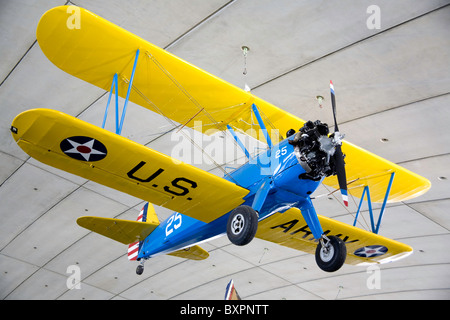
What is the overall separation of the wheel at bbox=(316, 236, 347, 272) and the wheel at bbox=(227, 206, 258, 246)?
1.15m

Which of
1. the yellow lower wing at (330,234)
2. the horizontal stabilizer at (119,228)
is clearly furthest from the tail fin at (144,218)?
Answer: the yellow lower wing at (330,234)

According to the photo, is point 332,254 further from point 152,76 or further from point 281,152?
point 152,76

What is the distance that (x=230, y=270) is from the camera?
15250 millimetres

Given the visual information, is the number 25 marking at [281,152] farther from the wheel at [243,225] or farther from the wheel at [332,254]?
the wheel at [332,254]

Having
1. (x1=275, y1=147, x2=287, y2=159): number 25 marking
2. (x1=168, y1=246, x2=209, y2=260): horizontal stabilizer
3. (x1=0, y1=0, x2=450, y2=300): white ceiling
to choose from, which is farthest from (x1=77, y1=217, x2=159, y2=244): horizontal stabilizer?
(x1=275, y1=147, x2=287, y2=159): number 25 marking

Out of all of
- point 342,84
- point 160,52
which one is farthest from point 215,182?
point 342,84

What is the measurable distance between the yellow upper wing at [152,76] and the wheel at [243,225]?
158 cm

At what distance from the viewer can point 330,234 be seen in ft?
24.8

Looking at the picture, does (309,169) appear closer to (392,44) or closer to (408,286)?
(392,44)

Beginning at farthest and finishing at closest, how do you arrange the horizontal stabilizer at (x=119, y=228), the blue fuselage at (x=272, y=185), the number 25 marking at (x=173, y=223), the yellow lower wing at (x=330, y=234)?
the horizontal stabilizer at (x=119, y=228) → the number 25 marking at (x=173, y=223) → the yellow lower wing at (x=330, y=234) → the blue fuselage at (x=272, y=185)

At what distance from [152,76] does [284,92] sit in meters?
2.94

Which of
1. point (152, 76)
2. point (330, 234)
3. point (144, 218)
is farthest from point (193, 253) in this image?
point (152, 76)

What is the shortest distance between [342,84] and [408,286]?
873 cm

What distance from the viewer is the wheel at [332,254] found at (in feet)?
18.9
